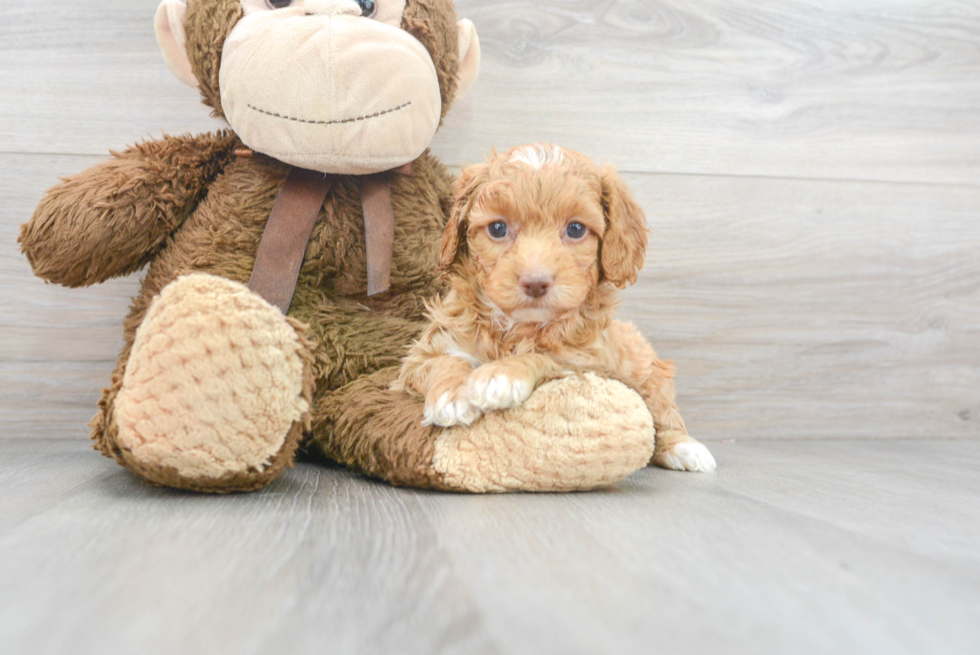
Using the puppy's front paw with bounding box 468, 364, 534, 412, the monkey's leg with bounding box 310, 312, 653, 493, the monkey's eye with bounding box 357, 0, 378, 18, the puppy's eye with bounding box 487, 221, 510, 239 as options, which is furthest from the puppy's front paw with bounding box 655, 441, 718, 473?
the monkey's eye with bounding box 357, 0, 378, 18

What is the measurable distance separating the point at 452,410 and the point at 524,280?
9.3 inches

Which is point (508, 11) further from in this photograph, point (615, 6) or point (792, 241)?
point (792, 241)

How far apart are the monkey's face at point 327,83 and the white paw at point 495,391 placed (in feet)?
1.65

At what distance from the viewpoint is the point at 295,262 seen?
136cm

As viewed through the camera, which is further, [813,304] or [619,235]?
[813,304]

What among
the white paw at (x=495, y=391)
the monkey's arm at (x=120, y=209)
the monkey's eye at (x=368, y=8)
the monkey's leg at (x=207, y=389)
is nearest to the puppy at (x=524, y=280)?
the white paw at (x=495, y=391)

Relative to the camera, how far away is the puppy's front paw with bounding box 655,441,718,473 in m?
1.45

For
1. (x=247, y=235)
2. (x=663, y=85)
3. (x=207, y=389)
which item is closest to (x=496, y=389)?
(x=207, y=389)

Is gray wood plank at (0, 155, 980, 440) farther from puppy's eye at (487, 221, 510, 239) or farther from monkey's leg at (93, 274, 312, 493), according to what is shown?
monkey's leg at (93, 274, 312, 493)

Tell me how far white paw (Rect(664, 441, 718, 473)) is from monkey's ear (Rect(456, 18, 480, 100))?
91 cm

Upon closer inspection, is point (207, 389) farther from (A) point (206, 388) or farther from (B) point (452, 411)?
(B) point (452, 411)

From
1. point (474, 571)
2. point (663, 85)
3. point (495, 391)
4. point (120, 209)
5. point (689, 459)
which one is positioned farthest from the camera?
point (663, 85)

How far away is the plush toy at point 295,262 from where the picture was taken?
3.18 feet

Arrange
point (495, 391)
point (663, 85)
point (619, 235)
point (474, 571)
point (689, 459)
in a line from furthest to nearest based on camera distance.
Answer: point (663, 85) < point (689, 459) < point (619, 235) < point (495, 391) < point (474, 571)
